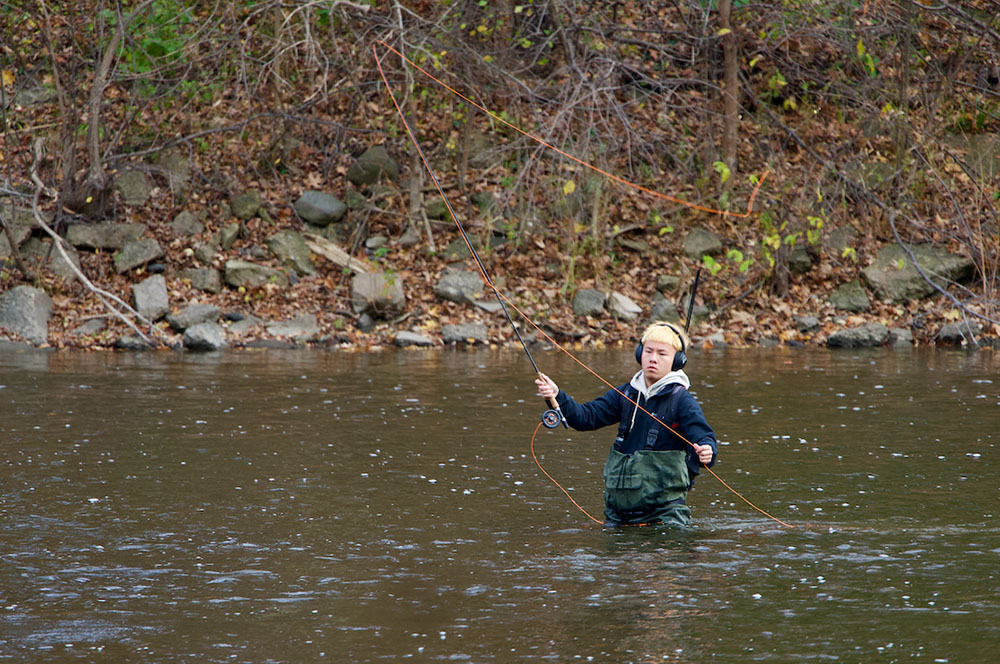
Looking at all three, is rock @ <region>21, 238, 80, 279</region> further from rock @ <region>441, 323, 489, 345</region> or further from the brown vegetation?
rock @ <region>441, 323, 489, 345</region>

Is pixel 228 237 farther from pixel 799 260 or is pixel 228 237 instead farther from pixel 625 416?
pixel 625 416

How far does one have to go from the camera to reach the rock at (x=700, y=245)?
63.3ft

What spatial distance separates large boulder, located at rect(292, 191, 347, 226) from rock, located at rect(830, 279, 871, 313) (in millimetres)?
7700

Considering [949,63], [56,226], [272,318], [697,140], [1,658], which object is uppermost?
[949,63]

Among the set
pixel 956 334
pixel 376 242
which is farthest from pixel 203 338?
pixel 956 334

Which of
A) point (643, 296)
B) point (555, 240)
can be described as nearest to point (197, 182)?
point (555, 240)

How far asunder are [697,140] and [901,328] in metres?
4.68

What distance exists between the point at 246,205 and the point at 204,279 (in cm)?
204

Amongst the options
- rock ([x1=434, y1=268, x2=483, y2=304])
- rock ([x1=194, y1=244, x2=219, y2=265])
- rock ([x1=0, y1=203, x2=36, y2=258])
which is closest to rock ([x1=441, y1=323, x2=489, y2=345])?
rock ([x1=434, y1=268, x2=483, y2=304])

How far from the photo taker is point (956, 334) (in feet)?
56.1

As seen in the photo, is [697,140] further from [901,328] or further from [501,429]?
[501,429]

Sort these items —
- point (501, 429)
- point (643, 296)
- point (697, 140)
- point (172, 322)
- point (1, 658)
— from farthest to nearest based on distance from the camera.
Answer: point (697, 140) < point (643, 296) < point (172, 322) < point (501, 429) < point (1, 658)

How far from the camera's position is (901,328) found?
1761cm

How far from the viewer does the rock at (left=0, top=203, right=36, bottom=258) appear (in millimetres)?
18125
